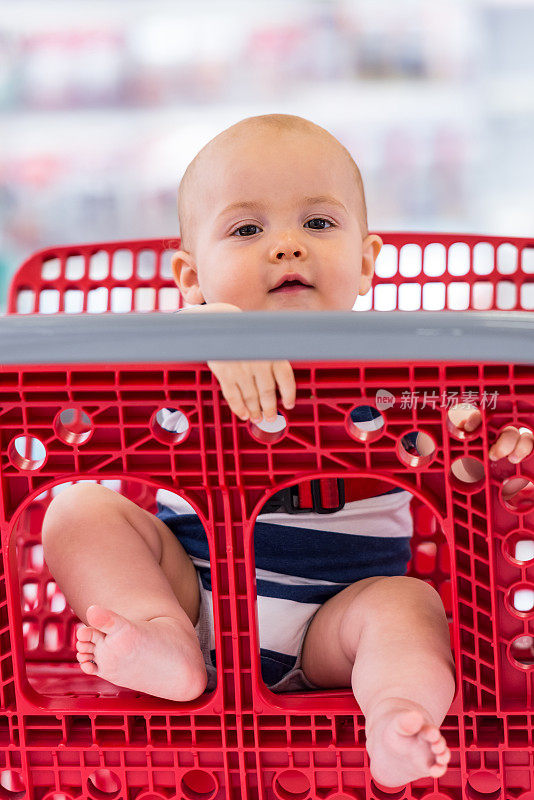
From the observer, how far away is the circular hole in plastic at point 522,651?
0.76m

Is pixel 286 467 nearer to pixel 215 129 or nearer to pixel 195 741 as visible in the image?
pixel 195 741

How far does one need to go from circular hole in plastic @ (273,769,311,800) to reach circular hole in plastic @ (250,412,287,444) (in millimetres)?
285

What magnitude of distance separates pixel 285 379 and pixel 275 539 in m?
0.34

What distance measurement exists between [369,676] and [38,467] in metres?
0.31

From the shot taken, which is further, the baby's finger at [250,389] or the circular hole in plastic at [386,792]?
the circular hole in plastic at [386,792]

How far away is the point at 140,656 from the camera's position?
2.60ft

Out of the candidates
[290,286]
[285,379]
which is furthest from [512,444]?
[290,286]

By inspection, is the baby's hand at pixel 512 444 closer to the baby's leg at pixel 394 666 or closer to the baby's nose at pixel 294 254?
the baby's leg at pixel 394 666

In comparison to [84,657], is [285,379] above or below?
above

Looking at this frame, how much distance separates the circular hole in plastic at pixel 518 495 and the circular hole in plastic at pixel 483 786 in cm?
22

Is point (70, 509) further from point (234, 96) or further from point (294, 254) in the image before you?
point (234, 96)

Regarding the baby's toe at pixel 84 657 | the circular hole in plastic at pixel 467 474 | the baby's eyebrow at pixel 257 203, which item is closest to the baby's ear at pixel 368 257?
the baby's eyebrow at pixel 257 203

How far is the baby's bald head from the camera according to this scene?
1.13m

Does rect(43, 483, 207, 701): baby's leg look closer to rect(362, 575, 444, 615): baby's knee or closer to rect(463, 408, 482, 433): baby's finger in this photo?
rect(362, 575, 444, 615): baby's knee
